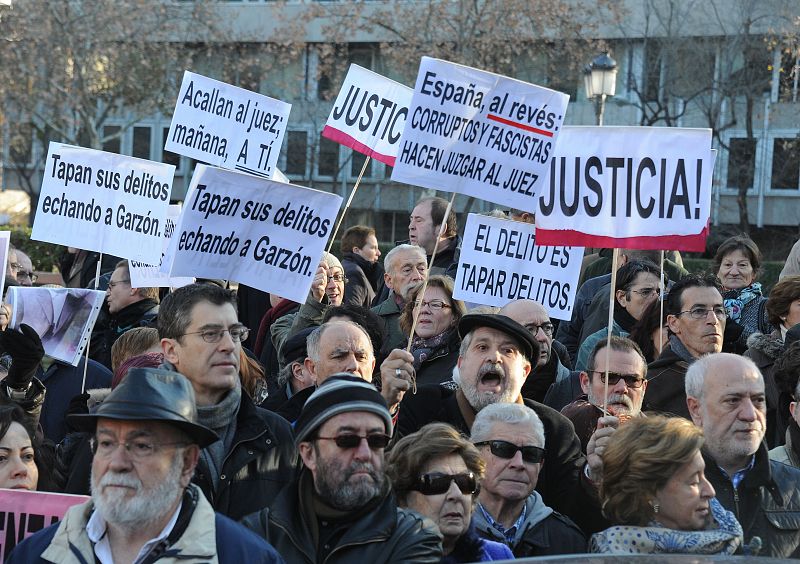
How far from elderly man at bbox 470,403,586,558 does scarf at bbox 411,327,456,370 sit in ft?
7.31

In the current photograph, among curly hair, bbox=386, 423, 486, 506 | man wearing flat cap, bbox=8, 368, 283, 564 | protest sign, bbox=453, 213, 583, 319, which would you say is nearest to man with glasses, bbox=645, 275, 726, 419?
protest sign, bbox=453, 213, 583, 319

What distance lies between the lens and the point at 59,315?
23.7 ft

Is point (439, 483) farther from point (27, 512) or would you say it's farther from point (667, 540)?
point (27, 512)

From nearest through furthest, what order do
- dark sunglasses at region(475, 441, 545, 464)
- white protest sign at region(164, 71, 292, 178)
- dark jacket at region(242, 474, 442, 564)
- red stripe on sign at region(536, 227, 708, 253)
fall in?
dark jacket at region(242, 474, 442, 564) < dark sunglasses at region(475, 441, 545, 464) < red stripe on sign at region(536, 227, 708, 253) < white protest sign at region(164, 71, 292, 178)

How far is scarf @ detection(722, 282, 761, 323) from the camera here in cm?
905

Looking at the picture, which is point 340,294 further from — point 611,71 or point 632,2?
point 632,2

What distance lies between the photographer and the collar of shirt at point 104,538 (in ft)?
12.4

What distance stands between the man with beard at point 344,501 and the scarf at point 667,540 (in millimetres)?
640

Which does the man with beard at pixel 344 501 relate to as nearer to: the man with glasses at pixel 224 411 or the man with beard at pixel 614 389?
the man with glasses at pixel 224 411

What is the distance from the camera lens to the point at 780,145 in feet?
125

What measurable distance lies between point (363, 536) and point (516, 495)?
3.19 ft

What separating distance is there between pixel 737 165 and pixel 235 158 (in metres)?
28.9

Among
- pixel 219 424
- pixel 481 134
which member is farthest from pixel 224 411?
pixel 481 134

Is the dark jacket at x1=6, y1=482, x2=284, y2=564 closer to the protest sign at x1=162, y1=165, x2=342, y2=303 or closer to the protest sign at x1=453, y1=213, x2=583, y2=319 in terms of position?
the protest sign at x1=162, y1=165, x2=342, y2=303
